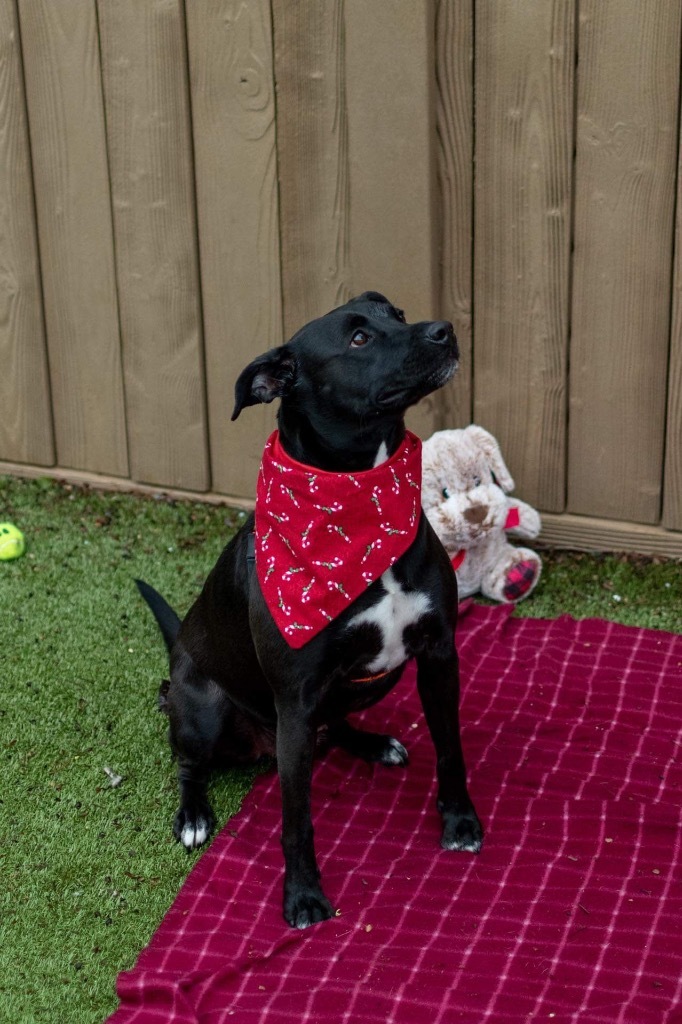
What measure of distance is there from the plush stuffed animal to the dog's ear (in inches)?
60.6

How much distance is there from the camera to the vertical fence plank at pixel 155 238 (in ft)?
16.2

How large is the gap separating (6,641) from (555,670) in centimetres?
201

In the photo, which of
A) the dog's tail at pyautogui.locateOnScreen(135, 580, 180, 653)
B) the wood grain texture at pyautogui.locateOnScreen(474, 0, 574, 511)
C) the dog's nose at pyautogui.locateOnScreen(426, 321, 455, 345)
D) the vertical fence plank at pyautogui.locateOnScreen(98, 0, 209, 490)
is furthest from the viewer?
the vertical fence plank at pyautogui.locateOnScreen(98, 0, 209, 490)

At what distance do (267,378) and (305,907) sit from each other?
1351 millimetres

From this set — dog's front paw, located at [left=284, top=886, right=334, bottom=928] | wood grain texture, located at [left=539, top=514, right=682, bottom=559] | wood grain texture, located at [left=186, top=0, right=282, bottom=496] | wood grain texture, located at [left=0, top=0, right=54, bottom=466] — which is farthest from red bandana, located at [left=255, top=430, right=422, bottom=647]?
wood grain texture, located at [left=0, top=0, right=54, bottom=466]

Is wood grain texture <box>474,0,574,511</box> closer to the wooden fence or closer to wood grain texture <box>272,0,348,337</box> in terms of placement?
the wooden fence

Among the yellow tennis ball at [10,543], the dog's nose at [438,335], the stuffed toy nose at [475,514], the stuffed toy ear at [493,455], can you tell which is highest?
the dog's nose at [438,335]

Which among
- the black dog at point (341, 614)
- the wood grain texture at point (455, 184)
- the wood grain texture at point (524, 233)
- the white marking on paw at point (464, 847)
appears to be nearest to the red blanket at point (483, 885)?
the white marking on paw at point (464, 847)

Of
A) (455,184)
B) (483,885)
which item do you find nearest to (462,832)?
(483,885)

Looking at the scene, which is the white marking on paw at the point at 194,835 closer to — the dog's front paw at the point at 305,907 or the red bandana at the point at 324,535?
the dog's front paw at the point at 305,907

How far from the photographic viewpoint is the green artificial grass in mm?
3131

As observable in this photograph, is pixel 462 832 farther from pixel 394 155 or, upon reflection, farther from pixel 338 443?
pixel 394 155

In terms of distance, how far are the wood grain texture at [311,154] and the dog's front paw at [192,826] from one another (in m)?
2.21

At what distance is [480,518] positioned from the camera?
4.52 meters
